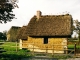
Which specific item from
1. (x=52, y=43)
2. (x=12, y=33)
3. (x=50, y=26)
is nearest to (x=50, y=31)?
(x=50, y=26)

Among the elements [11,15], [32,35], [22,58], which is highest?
[11,15]

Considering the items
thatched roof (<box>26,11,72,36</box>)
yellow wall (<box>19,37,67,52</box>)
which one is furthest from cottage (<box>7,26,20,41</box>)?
yellow wall (<box>19,37,67,52</box>)

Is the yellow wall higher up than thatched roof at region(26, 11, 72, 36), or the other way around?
thatched roof at region(26, 11, 72, 36)

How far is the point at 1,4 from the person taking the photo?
2414cm

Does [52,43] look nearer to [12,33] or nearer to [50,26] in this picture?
[50,26]

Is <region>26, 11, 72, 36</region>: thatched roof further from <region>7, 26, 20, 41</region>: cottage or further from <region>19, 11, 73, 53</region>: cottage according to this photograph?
<region>7, 26, 20, 41</region>: cottage

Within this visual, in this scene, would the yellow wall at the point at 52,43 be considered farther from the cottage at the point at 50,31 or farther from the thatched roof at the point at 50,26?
the thatched roof at the point at 50,26

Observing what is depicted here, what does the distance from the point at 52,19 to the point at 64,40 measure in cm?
533

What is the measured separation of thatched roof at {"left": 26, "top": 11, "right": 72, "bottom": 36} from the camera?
3403 centimetres

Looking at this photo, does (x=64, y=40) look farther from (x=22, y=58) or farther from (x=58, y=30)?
(x=22, y=58)

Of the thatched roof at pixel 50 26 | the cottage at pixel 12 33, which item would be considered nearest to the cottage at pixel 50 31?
the thatched roof at pixel 50 26

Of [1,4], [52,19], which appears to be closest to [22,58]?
[1,4]

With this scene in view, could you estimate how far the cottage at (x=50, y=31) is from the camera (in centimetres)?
3372

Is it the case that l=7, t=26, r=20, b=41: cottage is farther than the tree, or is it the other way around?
l=7, t=26, r=20, b=41: cottage
